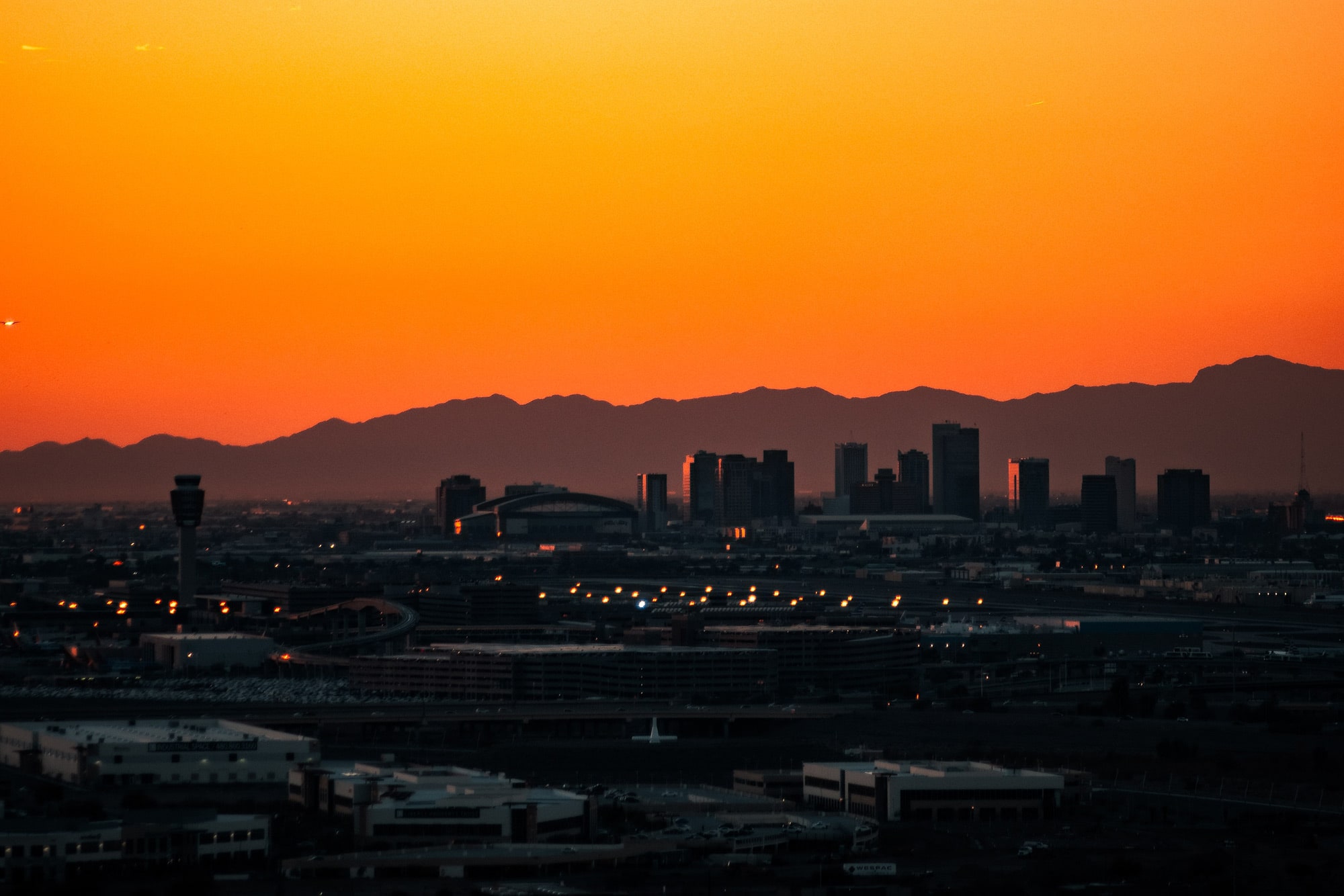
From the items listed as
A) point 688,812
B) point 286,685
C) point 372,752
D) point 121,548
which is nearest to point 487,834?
point 688,812

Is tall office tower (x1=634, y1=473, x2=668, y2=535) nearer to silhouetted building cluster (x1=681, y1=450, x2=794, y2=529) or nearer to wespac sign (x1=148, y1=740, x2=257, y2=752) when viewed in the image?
silhouetted building cluster (x1=681, y1=450, x2=794, y2=529)

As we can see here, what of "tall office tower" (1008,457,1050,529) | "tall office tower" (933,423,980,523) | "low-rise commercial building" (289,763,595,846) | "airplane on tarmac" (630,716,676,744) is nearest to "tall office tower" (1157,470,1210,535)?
"tall office tower" (1008,457,1050,529)

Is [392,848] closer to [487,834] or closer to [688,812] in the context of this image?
[487,834]

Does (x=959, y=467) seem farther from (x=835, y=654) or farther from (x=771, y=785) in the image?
(x=771, y=785)

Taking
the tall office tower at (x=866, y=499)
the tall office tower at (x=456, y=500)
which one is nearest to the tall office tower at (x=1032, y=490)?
the tall office tower at (x=866, y=499)

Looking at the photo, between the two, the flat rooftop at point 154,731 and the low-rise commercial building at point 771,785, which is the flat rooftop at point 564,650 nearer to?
the flat rooftop at point 154,731

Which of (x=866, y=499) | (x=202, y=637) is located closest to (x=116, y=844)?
(x=202, y=637)

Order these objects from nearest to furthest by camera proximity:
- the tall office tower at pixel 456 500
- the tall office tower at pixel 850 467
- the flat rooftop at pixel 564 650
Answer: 1. the flat rooftop at pixel 564 650
2. the tall office tower at pixel 456 500
3. the tall office tower at pixel 850 467
